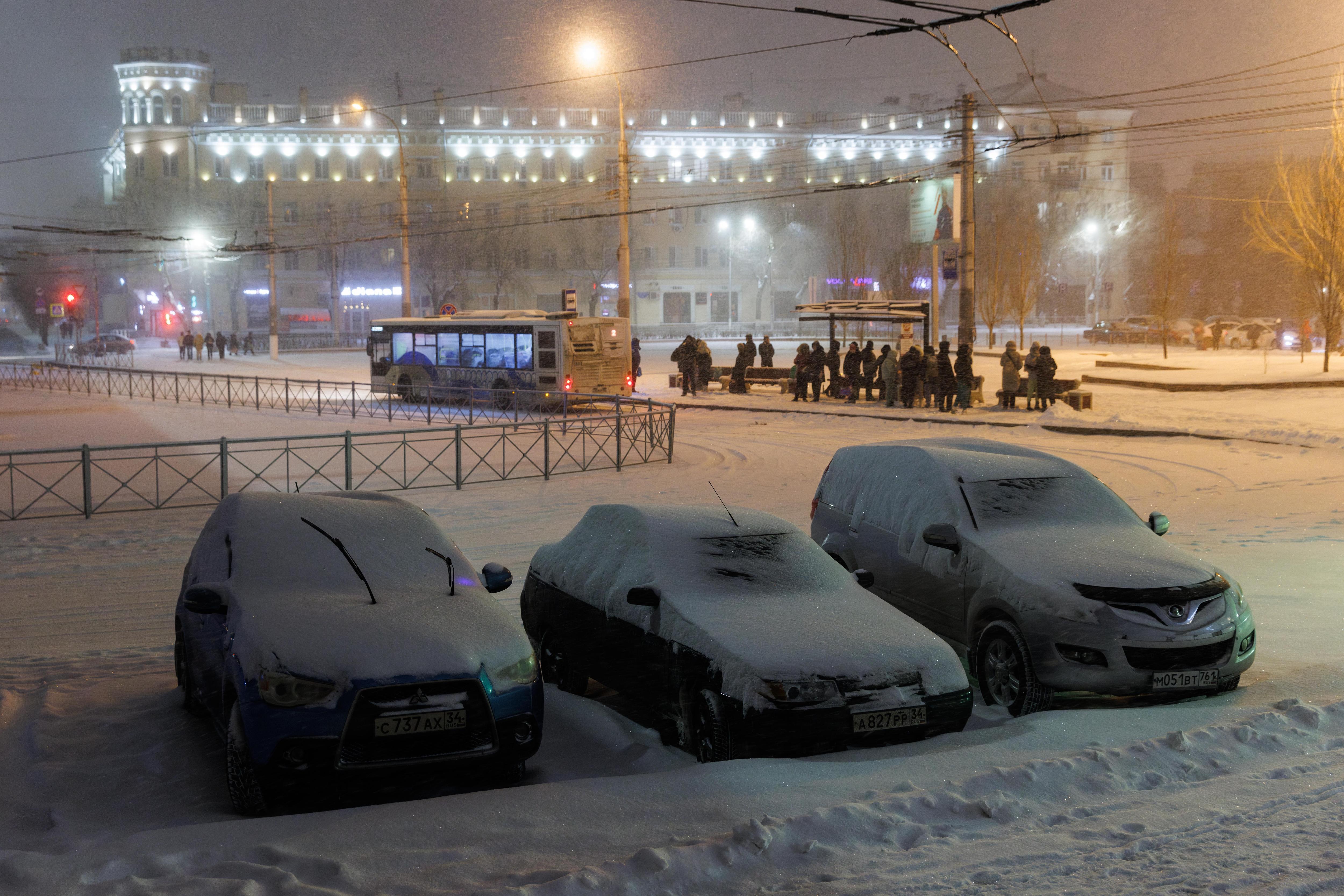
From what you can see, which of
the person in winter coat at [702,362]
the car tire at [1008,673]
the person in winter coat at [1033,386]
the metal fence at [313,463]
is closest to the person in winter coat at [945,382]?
the person in winter coat at [1033,386]

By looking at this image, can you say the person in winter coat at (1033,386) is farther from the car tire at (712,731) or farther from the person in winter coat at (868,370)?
the car tire at (712,731)

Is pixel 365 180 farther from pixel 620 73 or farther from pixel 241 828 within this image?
pixel 241 828

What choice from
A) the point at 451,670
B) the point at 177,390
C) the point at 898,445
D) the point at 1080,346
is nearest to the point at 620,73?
the point at 177,390

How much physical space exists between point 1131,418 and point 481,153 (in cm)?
7261

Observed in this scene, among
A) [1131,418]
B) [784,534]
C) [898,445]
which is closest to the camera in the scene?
[784,534]

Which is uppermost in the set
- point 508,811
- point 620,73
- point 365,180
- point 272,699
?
point 365,180

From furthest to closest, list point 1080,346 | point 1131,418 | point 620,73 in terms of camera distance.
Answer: point 1080,346, point 620,73, point 1131,418

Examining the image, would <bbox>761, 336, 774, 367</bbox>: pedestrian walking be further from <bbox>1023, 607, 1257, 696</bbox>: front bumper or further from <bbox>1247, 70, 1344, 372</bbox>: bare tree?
<bbox>1023, 607, 1257, 696</bbox>: front bumper

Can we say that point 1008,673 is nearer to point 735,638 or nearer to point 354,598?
point 735,638

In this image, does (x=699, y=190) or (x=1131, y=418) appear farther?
(x=699, y=190)

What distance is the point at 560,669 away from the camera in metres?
7.45

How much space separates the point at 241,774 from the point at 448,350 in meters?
28.3

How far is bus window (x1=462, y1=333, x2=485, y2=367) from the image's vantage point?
3180 cm

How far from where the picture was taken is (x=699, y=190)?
8944 centimetres
